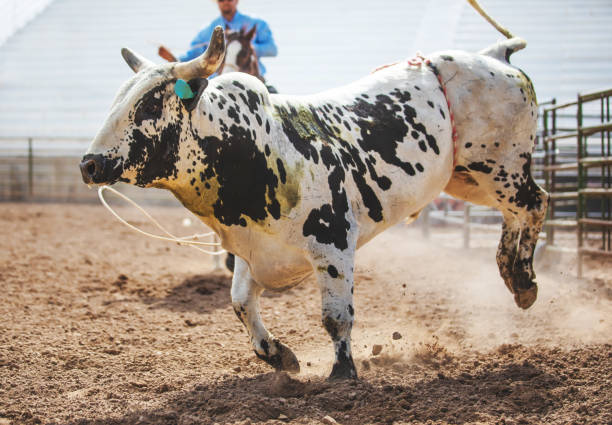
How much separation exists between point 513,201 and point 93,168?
2.59 metres

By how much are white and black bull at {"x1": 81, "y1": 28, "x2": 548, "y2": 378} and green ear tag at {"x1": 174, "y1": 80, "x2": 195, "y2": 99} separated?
4 cm

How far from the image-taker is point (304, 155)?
3.18 metres

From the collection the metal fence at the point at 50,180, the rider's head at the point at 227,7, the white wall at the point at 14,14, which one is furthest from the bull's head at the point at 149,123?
the white wall at the point at 14,14

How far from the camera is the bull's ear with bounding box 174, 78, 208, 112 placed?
2844mm

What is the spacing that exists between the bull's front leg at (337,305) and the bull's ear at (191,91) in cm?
93

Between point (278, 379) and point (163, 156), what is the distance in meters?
1.18

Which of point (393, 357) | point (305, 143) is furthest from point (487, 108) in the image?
point (393, 357)

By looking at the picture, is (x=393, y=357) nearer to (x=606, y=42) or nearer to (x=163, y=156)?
(x=163, y=156)

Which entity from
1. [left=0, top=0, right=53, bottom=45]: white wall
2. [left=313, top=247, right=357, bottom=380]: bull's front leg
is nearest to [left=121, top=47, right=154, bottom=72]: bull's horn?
[left=313, top=247, right=357, bottom=380]: bull's front leg

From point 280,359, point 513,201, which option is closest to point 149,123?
point 280,359

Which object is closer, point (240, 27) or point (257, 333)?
point (257, 333)

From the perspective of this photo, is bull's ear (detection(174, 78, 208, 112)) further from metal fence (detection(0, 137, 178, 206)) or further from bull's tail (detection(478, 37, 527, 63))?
metal fence (detection(0, 137, 178, 206))

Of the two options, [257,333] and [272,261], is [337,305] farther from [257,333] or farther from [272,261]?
[257,333]

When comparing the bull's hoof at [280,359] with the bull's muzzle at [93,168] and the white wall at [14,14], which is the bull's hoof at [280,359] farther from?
the white wall at [14,14]
